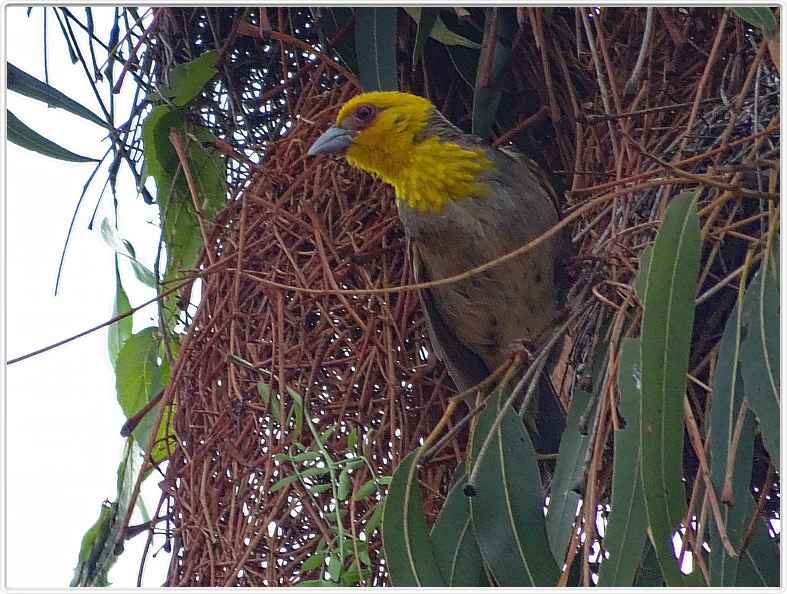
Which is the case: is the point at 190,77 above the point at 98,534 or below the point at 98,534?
above

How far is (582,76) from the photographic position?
7.39 ft

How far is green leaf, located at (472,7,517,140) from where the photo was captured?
2096mm

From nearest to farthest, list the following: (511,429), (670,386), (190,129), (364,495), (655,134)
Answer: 1. (670,386)
2. (511,429)
3. (364,495)
4. (655,134)
5. (190,129)

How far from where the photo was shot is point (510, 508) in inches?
67.5

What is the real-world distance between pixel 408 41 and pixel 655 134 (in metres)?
0.64

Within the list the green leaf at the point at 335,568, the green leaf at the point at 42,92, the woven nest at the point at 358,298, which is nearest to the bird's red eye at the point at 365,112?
the woven nest at the point at 358,298

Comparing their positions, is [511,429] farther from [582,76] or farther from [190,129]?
[190,129]

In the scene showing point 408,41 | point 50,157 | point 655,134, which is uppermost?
point 408,41

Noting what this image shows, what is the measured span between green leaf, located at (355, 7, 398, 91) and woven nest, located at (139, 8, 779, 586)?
0.68 ft

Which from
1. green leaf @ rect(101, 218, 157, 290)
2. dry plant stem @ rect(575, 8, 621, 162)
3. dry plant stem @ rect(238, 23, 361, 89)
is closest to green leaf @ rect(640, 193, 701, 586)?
dry plant stem @ rect(575, 8, 621, 162)

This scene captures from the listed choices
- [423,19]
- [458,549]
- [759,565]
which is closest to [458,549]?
[458,549]

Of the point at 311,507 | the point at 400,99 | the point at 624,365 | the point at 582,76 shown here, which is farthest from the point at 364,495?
the point at 582,76

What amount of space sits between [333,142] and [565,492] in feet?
3.03

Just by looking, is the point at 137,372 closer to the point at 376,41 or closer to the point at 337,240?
the point at 337,240
